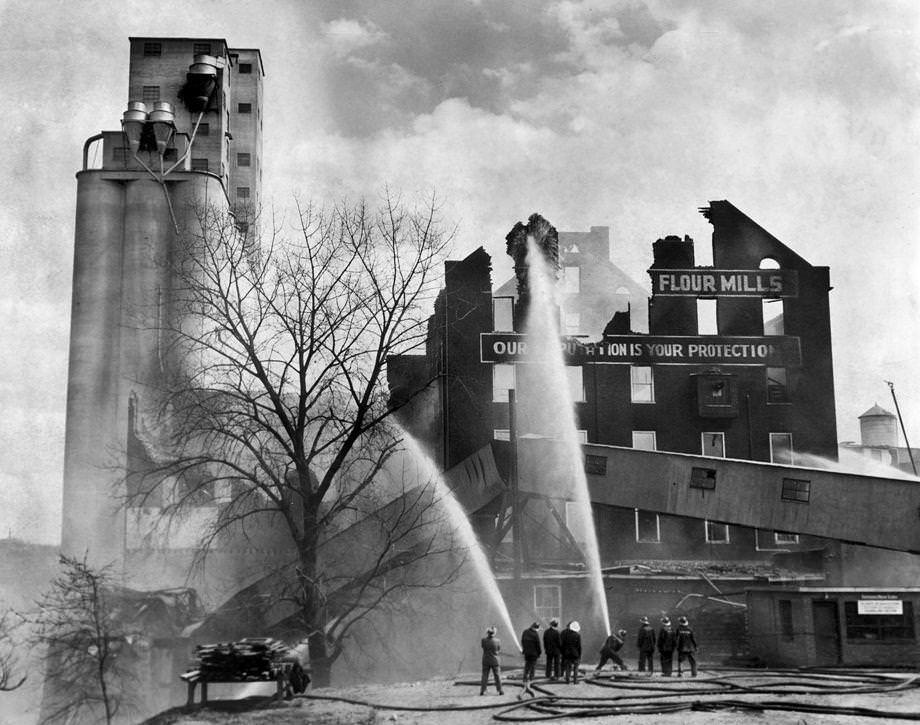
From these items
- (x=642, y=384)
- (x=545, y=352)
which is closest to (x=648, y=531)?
(x=642, y=384)

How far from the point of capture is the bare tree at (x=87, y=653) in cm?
2642

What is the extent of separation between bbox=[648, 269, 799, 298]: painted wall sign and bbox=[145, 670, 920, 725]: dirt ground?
91.9 feet

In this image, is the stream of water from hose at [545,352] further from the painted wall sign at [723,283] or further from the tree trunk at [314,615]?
the tree trunk at [314,615]

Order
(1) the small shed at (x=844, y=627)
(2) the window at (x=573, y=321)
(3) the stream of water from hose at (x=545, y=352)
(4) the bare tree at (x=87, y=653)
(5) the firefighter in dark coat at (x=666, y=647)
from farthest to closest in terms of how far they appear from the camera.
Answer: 1. (2) the window at (x=573, y=321)
2. (3) the stream of water from hose at (x=545, y=352)
3. (4) the bare tree at (x=87, y=653)
4. (1) the small shed at (x=844, y=627)
5. (5) the firefighter in dark coat at (x=666, y=647)

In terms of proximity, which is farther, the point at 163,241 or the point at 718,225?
the point at 718,225

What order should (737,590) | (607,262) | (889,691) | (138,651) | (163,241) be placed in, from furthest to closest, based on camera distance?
1. (607,262)
2. (163,241)
3. (737,590)
4. (138,651)
5. (889,691)

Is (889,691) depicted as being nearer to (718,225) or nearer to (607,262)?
(718,225)

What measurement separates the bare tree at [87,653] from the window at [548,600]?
12.4 meters

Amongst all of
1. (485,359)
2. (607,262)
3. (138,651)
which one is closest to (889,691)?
(138,651)

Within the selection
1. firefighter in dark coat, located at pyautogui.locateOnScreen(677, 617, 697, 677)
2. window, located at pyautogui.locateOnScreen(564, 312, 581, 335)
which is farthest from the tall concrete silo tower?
window, located at pyautogui.locateOnScreen(564, 312, 581, 335)

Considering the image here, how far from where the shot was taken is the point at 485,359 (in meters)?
47.4

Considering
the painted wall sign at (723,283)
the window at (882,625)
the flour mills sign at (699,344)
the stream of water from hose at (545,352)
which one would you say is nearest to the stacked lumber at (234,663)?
the window at (882,625)

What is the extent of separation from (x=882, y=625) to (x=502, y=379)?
983 inches

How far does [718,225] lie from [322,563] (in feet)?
91.8
